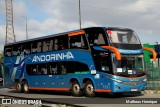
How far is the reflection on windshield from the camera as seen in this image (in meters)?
19.5

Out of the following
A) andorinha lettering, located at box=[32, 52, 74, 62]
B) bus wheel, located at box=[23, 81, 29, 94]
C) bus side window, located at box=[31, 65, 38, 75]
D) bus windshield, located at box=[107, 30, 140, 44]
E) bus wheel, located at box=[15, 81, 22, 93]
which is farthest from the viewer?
bus wheel, located at box=[15, 81, 22, 93]

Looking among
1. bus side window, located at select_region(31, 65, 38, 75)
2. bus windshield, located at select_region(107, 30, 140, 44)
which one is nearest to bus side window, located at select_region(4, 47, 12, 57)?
bus side window, located at select_region(31, 65, 38, 75)

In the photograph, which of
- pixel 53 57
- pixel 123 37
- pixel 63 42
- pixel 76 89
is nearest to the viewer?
pixel 123 37

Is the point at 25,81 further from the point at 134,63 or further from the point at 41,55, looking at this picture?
the point at 134,63

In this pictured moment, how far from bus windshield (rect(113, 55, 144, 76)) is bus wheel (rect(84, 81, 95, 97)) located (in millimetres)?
2267

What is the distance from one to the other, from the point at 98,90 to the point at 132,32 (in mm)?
3872

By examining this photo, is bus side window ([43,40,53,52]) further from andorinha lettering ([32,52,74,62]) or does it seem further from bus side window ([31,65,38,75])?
bus side window ([31,65,38,75])

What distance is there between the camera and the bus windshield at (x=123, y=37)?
20.0 meters

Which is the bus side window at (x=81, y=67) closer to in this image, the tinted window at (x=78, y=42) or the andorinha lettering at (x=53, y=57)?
the andorinha lettering at (x=53, y=57)

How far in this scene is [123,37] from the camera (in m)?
20.5

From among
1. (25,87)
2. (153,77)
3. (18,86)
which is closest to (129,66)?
(153,77)

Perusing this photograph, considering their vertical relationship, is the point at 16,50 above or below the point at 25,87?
above

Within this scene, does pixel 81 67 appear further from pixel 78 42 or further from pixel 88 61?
pixel 78 42

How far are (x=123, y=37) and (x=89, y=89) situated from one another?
355 cm
